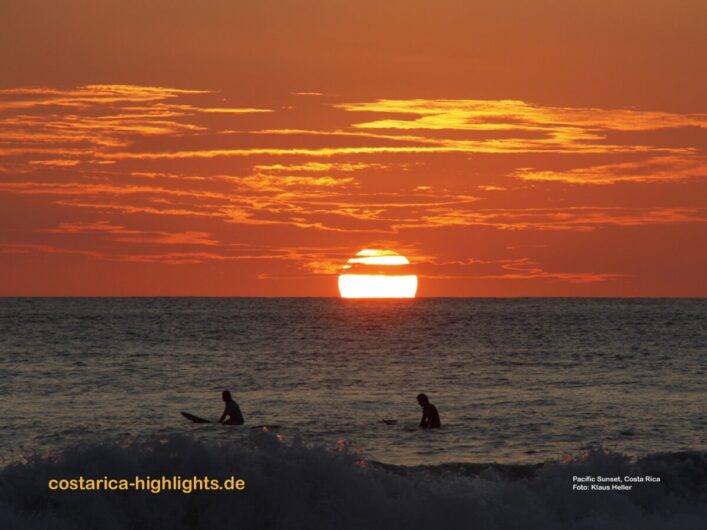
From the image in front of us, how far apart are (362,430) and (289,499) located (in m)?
15.6

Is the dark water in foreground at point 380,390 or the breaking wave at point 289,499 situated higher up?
the dark water in foreground at point 380,390

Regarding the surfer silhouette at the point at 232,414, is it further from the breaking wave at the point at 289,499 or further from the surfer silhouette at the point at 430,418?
the breaking wave at the point at 289,499

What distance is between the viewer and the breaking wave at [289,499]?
18.8 meters

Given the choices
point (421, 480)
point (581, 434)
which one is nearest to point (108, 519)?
point (421, 480)

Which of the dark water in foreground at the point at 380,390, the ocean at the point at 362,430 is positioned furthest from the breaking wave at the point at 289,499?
the dark water in foreground at the point at 380,390

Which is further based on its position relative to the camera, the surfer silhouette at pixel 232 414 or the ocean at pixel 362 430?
the surfer silhouette at pixel 232 414

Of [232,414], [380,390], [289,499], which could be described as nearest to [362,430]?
[232,414]

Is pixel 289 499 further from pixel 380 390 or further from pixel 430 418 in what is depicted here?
pixel 380 390

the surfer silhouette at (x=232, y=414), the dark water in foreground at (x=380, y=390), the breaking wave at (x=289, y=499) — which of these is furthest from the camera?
the surfer silhouette at (x=232, y=414)

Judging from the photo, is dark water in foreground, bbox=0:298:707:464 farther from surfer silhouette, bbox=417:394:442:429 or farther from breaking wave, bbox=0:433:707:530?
breaking wave, bbox=0:433:707:530

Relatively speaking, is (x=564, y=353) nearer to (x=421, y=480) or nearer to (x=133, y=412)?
(x=133, y=412)

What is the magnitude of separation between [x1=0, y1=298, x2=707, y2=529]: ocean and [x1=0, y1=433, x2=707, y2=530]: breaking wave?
3cm

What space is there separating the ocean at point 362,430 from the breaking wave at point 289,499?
0.03 m

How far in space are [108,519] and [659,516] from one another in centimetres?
1037
